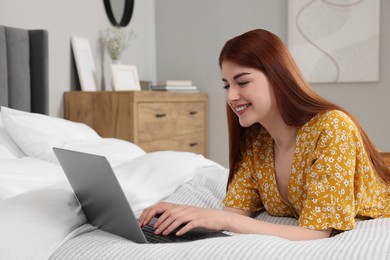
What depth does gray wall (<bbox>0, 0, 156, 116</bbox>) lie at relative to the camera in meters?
2.93

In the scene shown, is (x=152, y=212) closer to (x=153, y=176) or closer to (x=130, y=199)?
(x=130, y=199)

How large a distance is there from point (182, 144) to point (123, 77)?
648 millimetres

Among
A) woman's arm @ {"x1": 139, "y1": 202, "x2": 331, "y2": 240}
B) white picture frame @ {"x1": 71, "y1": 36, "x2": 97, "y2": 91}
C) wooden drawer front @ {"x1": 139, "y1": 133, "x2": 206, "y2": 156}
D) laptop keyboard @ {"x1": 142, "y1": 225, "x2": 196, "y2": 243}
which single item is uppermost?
white picture frame @ {"x1": 71, "y1": 36, "x2": 97, "y2": 91}

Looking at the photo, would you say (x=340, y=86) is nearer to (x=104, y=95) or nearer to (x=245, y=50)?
(x=104, y=95)

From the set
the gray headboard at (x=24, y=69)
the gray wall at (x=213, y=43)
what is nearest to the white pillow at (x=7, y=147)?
the gray headboard at (x=24, y=69)

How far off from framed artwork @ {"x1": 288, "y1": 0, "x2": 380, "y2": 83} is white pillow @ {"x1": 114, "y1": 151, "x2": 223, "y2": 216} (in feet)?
6.77

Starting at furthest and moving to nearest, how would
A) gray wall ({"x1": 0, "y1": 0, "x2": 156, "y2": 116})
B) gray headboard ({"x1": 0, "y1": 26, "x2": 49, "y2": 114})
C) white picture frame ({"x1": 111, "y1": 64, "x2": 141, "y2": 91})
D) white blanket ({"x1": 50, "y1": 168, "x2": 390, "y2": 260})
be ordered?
white picture frame ({"x1": 111, "y1": 64, "x2": 141, "y2": 91}), gray wall ({"x1": 0, "y1": 0, "x2": 156, "y2": 116}), gray headboard ({"x1": 0, "y1": 26, "x2": 49, "y2": 114}), white blanket ({"x1": 50, "y1": 168, "x2": 390, "y2": 260})

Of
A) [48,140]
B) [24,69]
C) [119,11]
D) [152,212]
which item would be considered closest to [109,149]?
[48,140]

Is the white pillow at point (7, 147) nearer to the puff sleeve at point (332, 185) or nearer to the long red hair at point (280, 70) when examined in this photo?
the long red hair at point (280, 70)

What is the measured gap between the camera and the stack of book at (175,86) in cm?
385

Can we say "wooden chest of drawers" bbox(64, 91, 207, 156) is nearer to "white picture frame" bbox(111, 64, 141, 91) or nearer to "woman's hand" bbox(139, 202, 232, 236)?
"white picture frame" bbox(111, 64, 141, 91)

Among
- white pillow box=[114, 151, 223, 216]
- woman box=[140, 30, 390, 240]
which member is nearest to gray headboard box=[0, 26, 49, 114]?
white pillow box=[114, 151, 223, 216]

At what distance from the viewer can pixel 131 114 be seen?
319 cm

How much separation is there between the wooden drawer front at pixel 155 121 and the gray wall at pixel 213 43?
0.74m
